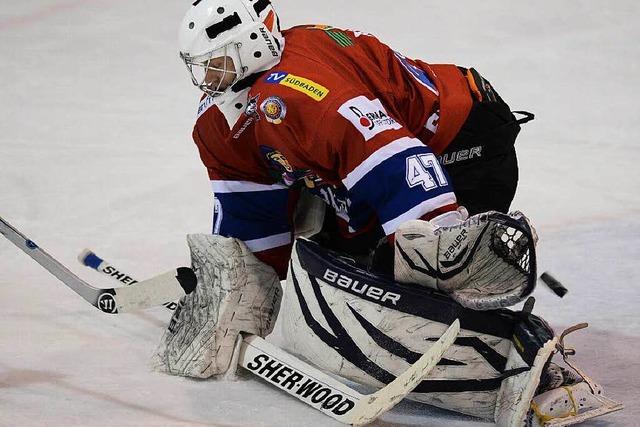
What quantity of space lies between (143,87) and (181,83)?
0.17 meters

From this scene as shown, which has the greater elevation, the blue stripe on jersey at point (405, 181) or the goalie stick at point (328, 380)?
the blue stripe on jersey at point (405, 181)

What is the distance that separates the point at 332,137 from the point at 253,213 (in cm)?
55

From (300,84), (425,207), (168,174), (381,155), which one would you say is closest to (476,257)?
(425,207)

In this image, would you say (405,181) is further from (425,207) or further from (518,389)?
(518,389)

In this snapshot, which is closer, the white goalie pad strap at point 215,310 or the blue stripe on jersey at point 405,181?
the blue stripe on jersey at point 405,181

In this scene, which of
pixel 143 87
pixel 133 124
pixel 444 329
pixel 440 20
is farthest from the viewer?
pixel 440 20

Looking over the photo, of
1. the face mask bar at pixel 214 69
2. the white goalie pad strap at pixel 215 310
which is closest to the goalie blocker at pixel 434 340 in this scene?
the white goalie pad strap at pixel 215 310

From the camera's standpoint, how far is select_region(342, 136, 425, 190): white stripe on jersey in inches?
96.5

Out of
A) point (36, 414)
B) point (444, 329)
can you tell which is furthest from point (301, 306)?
point (36, 414)

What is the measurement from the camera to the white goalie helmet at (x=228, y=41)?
263 centimetres

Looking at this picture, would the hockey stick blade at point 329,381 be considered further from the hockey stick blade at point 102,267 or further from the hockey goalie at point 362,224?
the hockey stick blade at point 102,267

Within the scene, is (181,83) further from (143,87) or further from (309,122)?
(309,122)

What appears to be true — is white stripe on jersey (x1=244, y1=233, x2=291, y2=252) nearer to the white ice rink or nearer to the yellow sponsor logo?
the white ice rink

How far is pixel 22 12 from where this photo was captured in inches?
227
